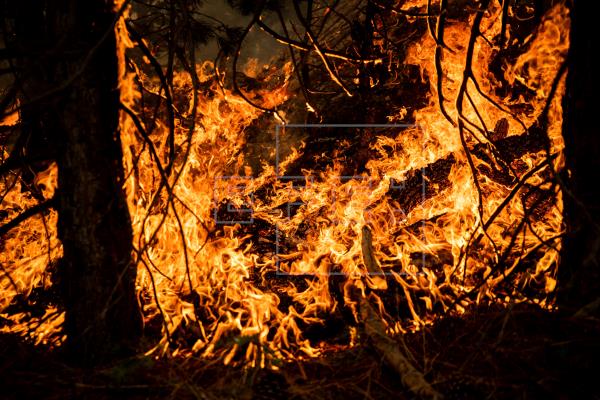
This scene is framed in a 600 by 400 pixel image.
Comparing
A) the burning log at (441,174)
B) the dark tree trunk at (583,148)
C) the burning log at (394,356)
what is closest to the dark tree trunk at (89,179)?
the burning log at (394,356)

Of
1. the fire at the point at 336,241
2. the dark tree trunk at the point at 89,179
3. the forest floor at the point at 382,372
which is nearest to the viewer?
the forest floor at the point at 382,372

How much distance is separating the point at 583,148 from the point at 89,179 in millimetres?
2678

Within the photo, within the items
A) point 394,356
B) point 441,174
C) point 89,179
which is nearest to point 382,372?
point 394,356

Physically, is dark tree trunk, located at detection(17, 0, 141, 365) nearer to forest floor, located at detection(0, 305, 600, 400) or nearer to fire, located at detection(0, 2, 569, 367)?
fire, located at detection(0, 2, 569, 367)

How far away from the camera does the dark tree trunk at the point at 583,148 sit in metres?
2.01

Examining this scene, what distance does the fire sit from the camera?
2.50 metres

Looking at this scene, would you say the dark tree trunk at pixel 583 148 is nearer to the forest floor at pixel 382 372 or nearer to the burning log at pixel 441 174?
the forest floor at pixel 382 372

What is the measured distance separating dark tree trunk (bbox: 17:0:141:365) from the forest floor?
26cm

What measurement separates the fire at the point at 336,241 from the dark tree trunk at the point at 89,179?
0.39ft

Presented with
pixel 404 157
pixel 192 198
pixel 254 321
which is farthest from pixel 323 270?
pixel 404 157

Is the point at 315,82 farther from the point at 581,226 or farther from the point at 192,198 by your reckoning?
the point at 581,226

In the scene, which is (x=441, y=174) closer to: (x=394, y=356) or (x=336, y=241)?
(x=336, y=241)

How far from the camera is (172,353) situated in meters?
2.61

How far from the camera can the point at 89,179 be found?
7.79 feet
